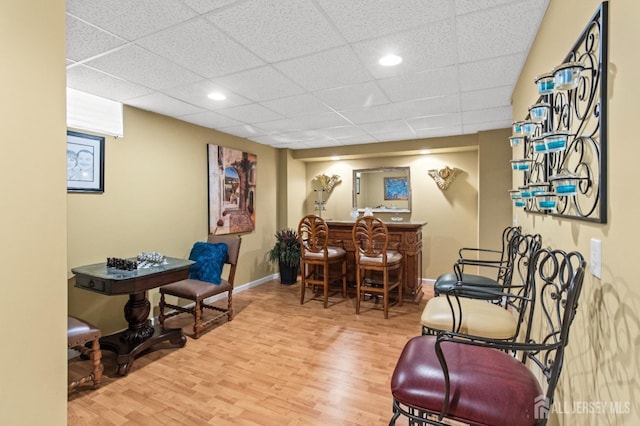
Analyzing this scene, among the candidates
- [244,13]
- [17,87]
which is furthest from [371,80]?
[17,87]

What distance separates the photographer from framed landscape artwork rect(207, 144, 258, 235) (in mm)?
4223

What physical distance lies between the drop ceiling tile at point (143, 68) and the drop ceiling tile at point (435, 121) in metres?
2.60

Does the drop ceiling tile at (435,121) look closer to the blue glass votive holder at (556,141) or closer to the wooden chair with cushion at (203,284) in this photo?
the blue glass votive holder at (556,141)

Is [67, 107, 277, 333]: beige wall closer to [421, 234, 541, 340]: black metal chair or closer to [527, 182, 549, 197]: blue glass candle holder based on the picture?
[421, 234, 541, 340]: black metal chair

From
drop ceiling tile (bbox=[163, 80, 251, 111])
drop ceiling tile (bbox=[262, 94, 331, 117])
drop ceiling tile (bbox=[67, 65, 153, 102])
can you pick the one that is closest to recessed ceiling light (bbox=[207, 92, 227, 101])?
drop ceiling tile (bbox=[163, 80, 251, 111])

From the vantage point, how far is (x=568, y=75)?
3.42ft

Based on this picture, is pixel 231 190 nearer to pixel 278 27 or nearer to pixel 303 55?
pixel 303 55

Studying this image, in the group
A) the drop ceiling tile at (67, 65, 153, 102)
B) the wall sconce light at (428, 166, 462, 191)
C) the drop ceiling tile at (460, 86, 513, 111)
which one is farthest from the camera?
the wall sconce light at (428, 166, 462, 191)

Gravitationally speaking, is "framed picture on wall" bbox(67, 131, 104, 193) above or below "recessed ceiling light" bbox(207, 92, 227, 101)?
below

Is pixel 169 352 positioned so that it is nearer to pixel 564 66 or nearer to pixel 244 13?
pixel 244 13

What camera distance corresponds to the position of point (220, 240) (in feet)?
12.5

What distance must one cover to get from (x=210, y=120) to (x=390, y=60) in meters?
2.47

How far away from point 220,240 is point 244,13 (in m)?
2.70

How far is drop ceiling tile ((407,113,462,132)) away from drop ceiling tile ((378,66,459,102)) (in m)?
0.78
